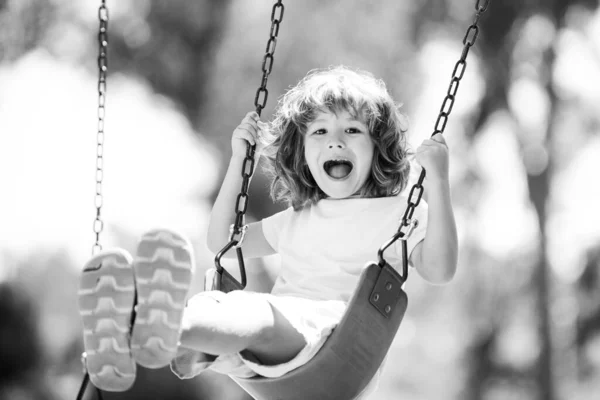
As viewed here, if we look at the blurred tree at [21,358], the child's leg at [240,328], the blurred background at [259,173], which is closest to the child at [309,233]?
the child's leg at [240,328]

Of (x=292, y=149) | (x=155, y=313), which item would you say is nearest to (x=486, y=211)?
(x=292, y=149)

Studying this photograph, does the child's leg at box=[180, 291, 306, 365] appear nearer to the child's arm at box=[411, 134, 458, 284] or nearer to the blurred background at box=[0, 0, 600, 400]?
the child's arm at box=[411, 134, 458, 284]

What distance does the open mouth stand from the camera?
1991 mm

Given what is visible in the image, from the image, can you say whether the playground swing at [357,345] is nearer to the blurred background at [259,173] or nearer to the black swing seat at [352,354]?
the black swing seat at [352,354]

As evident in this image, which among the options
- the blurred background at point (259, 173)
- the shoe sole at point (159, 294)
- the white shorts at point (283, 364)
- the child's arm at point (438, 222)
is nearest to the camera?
the shoe sole at point (159, 294)

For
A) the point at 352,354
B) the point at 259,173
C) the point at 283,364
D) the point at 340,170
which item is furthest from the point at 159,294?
the point at 259,173

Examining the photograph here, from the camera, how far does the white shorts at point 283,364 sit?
157 centimetres

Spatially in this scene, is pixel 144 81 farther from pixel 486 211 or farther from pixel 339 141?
pixel 339 141

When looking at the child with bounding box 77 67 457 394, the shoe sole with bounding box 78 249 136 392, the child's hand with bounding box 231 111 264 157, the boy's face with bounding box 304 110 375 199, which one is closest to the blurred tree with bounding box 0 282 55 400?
the child with bounding box 77 67 457 394

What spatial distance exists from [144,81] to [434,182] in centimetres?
735

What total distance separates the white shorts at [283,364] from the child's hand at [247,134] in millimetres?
491

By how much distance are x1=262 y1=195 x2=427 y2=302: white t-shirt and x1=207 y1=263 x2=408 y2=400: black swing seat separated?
14 cm

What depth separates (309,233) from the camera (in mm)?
1971

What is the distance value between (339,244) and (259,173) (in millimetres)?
5556
